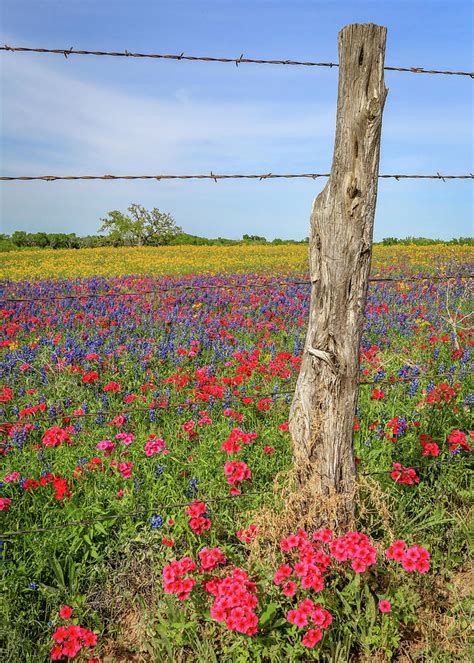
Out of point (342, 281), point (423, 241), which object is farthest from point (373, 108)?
point (423, 241)

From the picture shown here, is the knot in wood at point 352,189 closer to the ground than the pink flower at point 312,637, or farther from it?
farther from it

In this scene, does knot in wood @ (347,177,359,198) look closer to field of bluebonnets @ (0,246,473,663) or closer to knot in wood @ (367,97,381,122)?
knot in wood @ (367,97,381,122)

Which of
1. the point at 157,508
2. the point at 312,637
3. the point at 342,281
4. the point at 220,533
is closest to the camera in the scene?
the point at 312,637

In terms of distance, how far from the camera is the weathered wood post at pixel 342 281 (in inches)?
83.0

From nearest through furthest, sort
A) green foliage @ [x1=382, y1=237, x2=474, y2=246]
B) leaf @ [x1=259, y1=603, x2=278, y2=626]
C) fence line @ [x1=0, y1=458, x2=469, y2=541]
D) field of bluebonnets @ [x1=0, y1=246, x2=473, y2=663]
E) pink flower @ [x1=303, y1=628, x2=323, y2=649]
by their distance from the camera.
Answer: pink flower @ [x1=303, y1=628, x2=323, y2=649] → leaf @ [x1=259, y1=603, x2=278, y2=626] → field of bluebonnets @ [x1=0, y1=246, x2=473, y2=663] → fence line @ [x1=0, y1=458, x2=469, y2=541] → green foliage @ [x1=382, y1=237, x2=474, y2=246]

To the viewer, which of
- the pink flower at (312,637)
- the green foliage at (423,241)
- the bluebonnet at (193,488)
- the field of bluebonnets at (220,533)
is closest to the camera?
the pink flower at (312,637)

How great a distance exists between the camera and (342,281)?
222 centimetres

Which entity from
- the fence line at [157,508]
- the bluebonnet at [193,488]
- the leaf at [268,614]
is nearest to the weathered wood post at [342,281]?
the fence line at [157,508]

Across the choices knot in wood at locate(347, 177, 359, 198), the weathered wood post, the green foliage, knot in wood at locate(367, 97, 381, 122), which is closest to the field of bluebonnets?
the weathered wood post

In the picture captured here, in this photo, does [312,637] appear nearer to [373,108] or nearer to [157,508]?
[157,508]

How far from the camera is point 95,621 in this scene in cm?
236

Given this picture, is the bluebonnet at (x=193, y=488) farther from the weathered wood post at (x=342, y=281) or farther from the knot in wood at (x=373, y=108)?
the knot in wood at (x=373, y=108)

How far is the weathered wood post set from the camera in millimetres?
2107

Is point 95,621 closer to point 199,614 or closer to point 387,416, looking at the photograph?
point 199,614
